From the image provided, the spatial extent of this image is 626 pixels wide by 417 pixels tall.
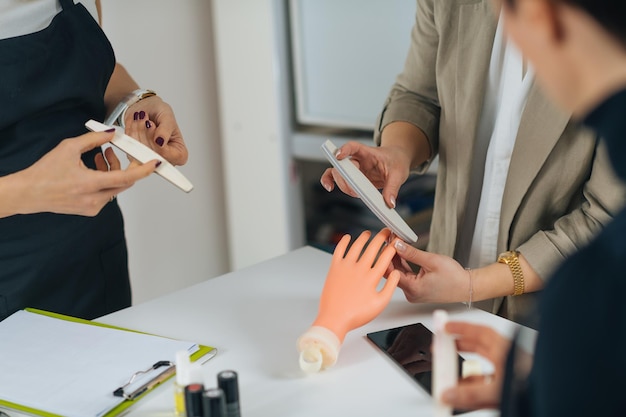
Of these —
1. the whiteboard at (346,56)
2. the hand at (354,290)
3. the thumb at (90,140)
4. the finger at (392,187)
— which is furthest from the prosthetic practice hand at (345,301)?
the whiteboard at (346,56)

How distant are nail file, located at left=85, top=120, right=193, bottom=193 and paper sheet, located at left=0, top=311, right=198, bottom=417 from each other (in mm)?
215

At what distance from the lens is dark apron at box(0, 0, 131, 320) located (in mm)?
1221

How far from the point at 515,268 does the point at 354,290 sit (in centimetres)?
27

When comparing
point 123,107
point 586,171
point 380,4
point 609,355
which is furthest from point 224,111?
point 609,355

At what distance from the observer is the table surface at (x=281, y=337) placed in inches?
35.3

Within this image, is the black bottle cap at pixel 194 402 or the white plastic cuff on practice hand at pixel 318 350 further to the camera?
the white plastic cuff on practice hand at pixel 318 350

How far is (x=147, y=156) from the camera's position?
1.04 meters

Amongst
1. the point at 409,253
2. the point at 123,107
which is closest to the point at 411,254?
the point at 409,253

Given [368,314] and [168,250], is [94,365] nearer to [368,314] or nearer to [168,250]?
[368,314]

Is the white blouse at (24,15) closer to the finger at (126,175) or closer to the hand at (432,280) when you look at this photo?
the finger at (126,175)

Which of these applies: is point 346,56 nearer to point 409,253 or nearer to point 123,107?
point 123,107

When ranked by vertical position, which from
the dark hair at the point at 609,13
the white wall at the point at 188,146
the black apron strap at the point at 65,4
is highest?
the black apron strap at the point at 65,4

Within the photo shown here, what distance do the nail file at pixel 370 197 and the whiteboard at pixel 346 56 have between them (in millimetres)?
1093

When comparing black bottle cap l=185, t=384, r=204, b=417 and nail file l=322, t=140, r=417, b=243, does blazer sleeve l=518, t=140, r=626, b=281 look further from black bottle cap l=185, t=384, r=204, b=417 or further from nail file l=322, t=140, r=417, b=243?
black bottle cap l=185, t=384, r=204, b=417
